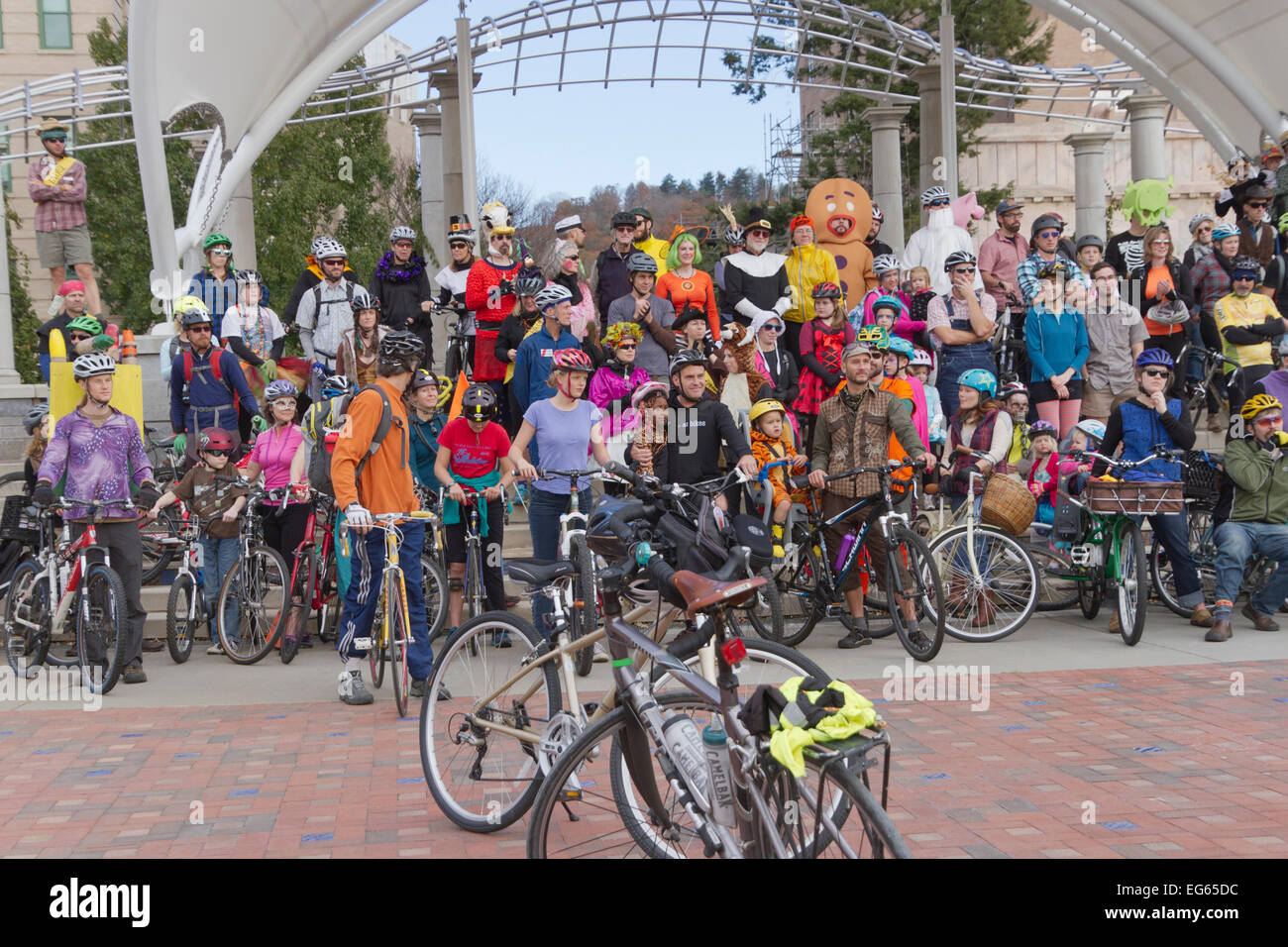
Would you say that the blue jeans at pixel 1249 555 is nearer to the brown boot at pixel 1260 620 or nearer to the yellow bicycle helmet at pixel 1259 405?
the brown boot at pixel 1260 620

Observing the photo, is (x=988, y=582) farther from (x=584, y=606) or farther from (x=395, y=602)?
(x=395, y=602)

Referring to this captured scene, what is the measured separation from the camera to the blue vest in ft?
34.0

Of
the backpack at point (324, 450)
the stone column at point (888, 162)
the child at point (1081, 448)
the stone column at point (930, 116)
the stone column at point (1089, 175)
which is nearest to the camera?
the backpack at point (324, 450)

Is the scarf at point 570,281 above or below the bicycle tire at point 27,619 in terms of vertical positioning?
above

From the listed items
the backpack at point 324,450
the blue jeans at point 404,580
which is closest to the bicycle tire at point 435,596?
the backpack at point 324,450

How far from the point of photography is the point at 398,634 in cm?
820

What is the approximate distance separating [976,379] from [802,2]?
41.2 ft

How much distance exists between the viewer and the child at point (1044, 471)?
36.0 ft

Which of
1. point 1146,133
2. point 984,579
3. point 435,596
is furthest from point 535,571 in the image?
point 1146,133

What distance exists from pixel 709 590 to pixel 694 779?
0.59m

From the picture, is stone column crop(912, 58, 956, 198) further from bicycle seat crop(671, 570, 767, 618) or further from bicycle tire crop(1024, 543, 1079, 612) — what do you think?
bicycle seat crop(671, 570, 767, 618)

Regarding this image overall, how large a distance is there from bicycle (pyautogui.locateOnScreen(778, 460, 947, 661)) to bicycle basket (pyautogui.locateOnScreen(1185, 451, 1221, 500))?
232 centimetres

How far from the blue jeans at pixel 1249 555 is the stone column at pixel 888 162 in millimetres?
13912
